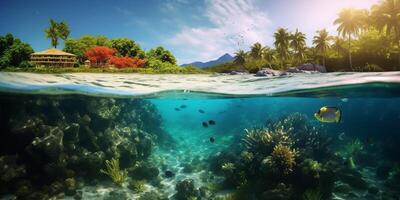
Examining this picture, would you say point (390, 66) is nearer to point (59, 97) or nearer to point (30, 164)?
point (59, 97)

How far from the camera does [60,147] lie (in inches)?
552

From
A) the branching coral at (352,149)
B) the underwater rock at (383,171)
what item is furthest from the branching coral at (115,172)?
the branching coral at (352,149)

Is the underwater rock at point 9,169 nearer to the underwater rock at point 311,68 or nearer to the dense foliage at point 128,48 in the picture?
the underwater rock at point 311,68

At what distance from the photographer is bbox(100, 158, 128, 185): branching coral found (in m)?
15.0

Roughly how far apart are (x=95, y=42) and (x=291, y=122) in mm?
54894

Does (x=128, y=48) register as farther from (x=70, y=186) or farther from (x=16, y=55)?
(x=70, y=186)

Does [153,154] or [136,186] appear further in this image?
[153,154]

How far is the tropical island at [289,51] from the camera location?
41688 mm

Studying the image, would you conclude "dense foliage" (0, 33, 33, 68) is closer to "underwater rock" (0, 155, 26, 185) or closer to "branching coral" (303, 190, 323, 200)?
"underwater rock" (0, 155, 26, 185)

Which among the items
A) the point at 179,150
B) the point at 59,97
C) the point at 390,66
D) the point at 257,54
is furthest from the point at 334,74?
the point at 257,54

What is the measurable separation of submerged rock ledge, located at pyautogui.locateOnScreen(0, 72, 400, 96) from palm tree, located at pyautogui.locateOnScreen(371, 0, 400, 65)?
1207 inches

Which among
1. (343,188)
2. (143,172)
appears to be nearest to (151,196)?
(143,172)

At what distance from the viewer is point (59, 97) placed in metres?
21.1

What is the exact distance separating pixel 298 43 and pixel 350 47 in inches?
453
